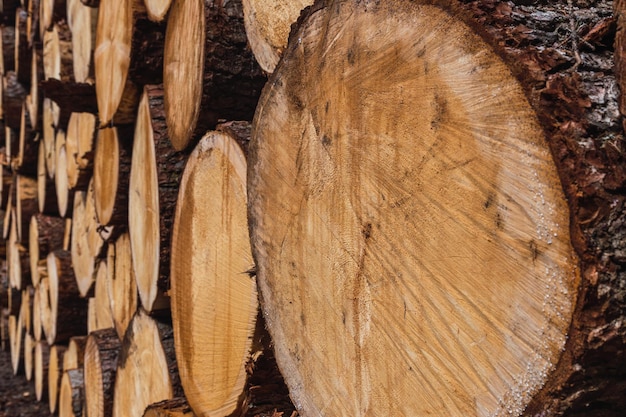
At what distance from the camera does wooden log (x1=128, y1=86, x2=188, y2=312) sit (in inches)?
71.3

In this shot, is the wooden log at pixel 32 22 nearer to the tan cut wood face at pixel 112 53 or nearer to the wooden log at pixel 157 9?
the tan cut wood face at pixel 112 53

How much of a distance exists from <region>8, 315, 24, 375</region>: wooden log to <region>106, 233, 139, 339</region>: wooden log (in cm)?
266

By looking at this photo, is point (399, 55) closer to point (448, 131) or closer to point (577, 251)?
point (448, 131)

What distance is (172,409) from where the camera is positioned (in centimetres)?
161

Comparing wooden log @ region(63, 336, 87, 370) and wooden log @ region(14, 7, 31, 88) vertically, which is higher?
wooden log @ region(14, 7, 31, 88)

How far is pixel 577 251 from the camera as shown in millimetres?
630

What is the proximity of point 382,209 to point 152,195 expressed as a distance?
1.13 m

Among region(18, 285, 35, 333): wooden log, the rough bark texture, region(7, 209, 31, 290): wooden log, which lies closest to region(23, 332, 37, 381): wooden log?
region(18, 285, 35, 333): wooden log

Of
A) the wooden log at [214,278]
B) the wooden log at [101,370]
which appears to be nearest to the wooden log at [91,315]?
the wooden log at [101,370]

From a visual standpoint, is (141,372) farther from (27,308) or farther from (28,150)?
(28,150)

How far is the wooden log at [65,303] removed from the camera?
3.57 m

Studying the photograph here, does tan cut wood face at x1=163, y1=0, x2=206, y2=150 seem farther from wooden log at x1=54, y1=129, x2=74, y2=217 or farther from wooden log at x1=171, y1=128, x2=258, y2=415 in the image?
wooden log at x1=54, y1=129, x2=74, y2=217

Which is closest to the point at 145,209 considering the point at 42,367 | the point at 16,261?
the point at 42,367

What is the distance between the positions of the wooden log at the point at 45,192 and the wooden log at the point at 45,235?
0.06 metres
